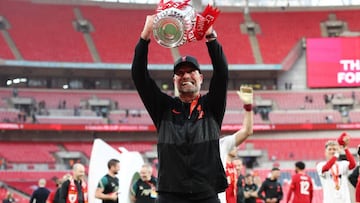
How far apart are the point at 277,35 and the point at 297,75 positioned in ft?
11.5

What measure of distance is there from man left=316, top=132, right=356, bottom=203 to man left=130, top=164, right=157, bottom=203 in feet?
8.85

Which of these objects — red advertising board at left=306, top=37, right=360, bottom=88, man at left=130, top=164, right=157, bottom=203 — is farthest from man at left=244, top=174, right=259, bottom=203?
red advertising board at left=306, top=37, right=360, bottom=88

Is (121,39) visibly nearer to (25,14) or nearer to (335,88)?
(25,14)

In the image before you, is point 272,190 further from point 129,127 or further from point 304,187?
point 129,127

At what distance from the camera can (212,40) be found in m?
3.46

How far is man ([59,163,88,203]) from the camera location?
941cm

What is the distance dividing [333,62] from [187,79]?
37.6 m

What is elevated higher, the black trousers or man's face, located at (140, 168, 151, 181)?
man's face, located at (140, 168, 151, 181)

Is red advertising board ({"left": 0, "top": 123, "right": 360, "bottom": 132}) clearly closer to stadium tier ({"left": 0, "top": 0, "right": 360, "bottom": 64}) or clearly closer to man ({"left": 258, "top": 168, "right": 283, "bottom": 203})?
stadium tier ({"left": 0, "top": 0, "right": 360, "bottom": 64})

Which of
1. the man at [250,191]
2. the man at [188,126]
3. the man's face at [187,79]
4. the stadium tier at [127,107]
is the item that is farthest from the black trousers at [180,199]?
the stadium tier at [127,107]

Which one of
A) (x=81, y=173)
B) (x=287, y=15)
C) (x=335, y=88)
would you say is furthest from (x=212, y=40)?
(x=287, y=15)

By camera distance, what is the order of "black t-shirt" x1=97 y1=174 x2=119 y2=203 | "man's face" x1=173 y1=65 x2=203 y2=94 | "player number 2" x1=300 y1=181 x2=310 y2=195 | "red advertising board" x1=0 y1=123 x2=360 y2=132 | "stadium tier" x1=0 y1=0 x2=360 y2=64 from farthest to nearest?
"stadium tier" x1=0 y1=0 x2=360 y2=64 < "red advertising board" x1=0 y1=123 x2=360 y2=132 < "player number 2" x1=300 y1=181 x2=310 y2=195 < "black t-shirt" x1=97 y1=174 x2=119 y2=203 < "man's face" x1=173 y1=65 x2=203 y2=94

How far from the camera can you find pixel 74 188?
9.52 metres

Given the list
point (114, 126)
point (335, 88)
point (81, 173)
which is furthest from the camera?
point (335, 88)
